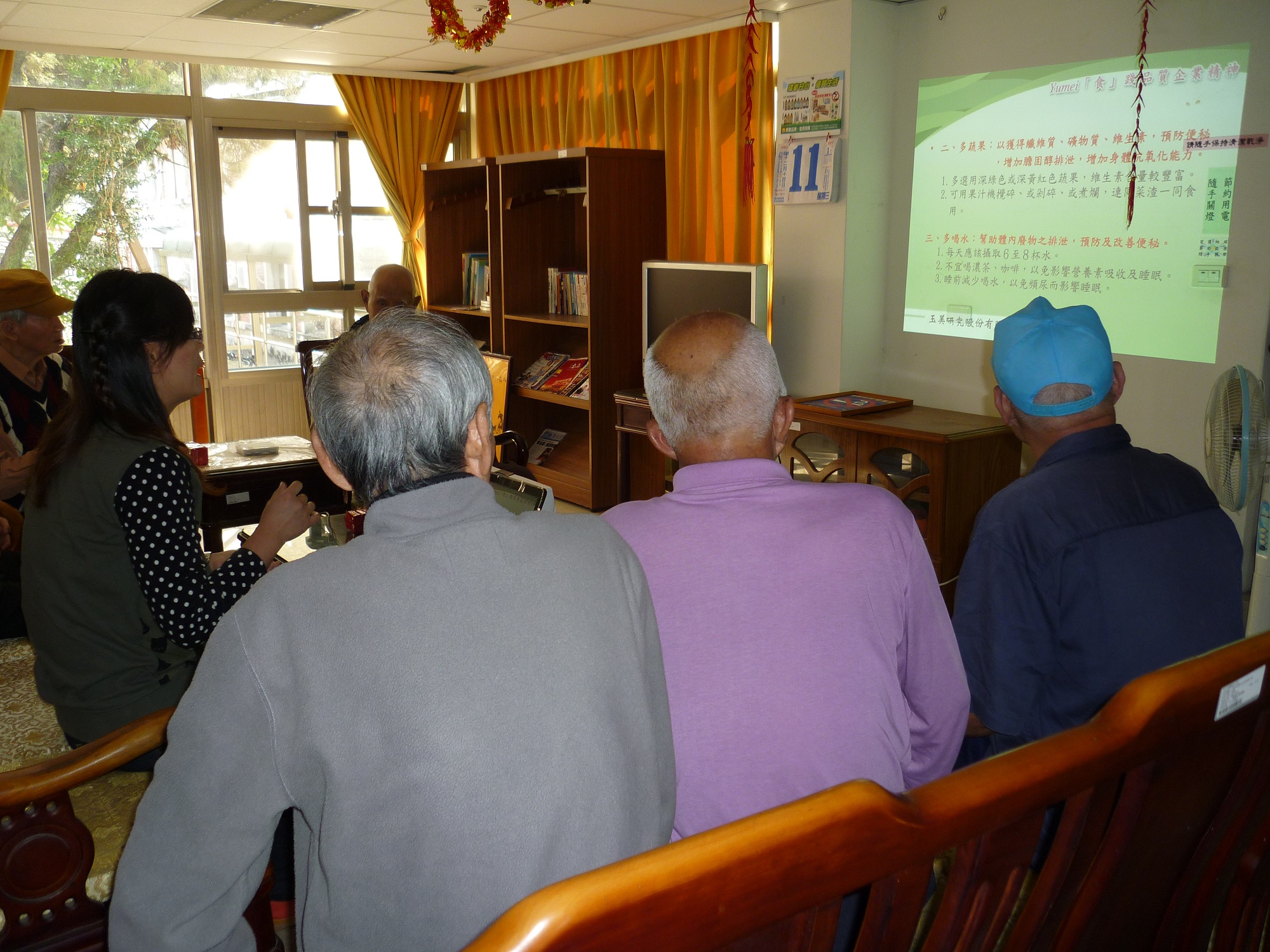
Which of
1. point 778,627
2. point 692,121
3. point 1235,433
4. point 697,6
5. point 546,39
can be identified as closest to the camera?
point 778,627

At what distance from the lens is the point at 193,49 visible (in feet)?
18.8

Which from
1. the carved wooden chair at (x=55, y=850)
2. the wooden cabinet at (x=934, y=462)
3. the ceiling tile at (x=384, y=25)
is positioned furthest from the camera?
the ceiling tile at (x=384, y=25)

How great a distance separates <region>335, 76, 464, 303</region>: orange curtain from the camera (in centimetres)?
665

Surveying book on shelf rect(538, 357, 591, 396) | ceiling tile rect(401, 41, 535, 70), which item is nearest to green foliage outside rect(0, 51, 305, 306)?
ceiling tile rect(401, 41, 535, 70)

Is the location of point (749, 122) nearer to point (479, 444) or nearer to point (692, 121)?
point (692, 121)

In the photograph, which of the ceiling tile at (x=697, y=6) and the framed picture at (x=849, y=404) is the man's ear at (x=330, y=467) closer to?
the framed picture at (x=849, y=404)

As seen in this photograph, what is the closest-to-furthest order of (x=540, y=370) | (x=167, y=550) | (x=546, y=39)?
(x=167, y=550) → (x=546, y=39) → (x=540, y=370)

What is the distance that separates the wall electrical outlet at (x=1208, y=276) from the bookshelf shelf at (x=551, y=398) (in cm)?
291

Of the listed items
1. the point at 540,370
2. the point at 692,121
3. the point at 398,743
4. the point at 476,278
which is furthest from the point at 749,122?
the point at 398,743

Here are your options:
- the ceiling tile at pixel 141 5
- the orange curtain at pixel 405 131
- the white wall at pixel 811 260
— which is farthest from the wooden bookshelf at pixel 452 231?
the white wall at pixel 811 260

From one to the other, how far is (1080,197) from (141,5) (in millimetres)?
4292

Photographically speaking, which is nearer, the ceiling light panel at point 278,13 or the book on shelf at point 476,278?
the ceiling light panel at point 278,13

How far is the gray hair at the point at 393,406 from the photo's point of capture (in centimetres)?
94

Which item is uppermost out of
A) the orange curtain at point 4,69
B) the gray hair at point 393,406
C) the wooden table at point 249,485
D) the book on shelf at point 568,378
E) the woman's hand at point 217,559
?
the orange curtain at point 4,69
